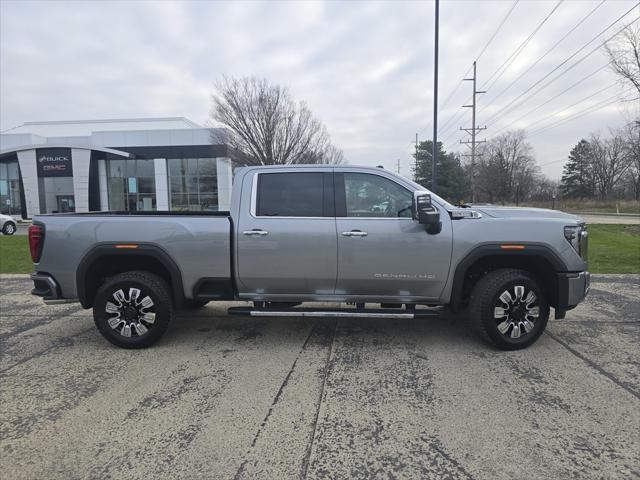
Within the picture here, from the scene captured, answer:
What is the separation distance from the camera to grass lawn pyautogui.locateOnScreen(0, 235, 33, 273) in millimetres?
10227

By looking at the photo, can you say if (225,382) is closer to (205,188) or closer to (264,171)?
(264,171)

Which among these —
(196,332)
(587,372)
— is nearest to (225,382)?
(196,332)

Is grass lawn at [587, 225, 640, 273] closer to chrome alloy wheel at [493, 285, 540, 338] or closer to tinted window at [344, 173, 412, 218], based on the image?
chrome alloy wheel at [493, 285, 540, 338]

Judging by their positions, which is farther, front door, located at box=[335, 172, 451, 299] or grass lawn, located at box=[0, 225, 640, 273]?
grass lawn, located at box=[0, 225, 640, 273]

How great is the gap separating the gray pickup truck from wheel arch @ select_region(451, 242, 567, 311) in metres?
0.01

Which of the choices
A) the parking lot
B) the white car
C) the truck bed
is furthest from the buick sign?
the truck bed

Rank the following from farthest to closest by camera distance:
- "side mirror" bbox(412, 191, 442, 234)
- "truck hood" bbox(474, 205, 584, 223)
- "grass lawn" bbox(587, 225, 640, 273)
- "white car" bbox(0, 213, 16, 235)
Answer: "white car" bbox(0, 213, 16, 235) < "grass lawn" bbox(587, 225, 640, 273) < "truck hood" bbox(474, 205, 584, 223) < "side mirror" bbox(412, 191, 442, 234)

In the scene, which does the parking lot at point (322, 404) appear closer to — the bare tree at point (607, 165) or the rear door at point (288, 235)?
the rear door at point (288, 235)

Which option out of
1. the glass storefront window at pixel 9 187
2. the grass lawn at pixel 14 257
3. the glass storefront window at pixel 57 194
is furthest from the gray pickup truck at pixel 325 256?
the glass storefront window at pixel 9 187

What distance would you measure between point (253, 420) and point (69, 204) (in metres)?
43.3

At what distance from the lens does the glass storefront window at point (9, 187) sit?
1556 inches

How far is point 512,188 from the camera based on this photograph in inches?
3221

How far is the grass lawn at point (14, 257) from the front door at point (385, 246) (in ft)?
29.2

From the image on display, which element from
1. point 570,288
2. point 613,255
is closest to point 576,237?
point 570,288
